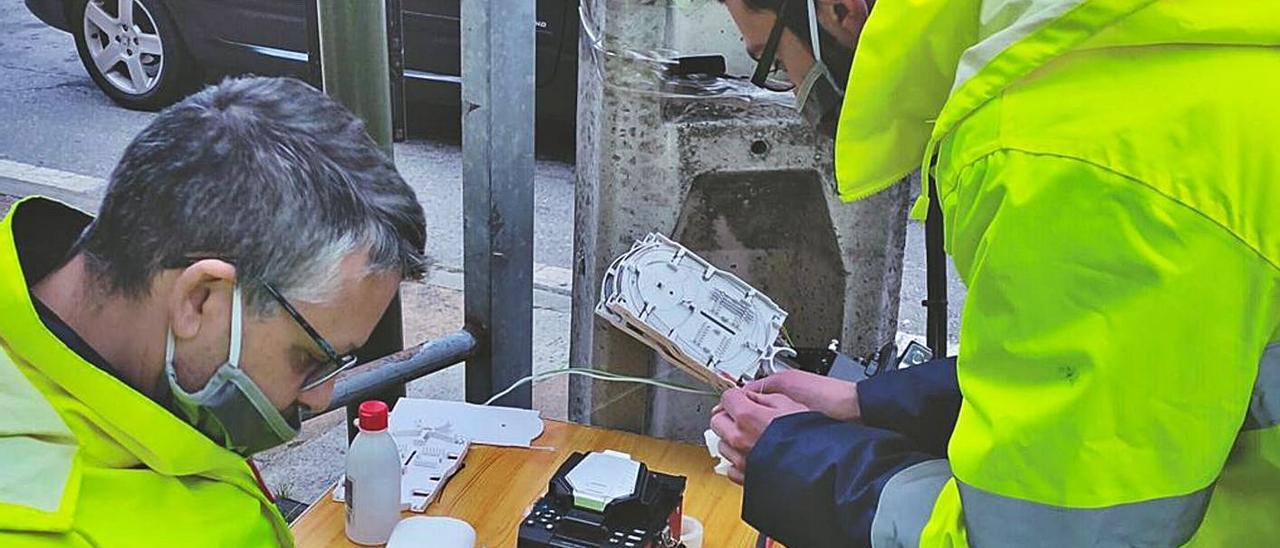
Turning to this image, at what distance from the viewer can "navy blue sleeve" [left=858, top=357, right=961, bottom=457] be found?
1.43 metres

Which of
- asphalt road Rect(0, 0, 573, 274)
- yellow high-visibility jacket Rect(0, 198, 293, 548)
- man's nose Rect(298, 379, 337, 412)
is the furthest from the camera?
asphalt road Rect(0, 0, 573, 274)

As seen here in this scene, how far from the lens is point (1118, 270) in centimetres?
83

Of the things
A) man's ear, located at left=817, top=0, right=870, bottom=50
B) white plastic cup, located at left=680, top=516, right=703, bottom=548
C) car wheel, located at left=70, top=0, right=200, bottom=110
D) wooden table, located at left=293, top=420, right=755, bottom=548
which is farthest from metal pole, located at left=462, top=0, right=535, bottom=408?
car wheel, located at left=70, top=0, right=200, bottom=110

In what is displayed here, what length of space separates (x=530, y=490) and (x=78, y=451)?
2.85ft

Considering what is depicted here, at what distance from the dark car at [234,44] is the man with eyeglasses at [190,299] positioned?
3794mm

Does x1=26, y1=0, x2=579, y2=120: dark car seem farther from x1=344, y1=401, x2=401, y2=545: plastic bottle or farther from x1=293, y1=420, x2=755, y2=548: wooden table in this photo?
x1=344, y1=401, x2=401, y2=545: plastic bottle

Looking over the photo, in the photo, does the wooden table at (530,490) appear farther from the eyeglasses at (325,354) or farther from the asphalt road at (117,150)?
the asphalt road at (117,150)

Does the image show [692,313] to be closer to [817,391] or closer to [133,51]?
[817,391]

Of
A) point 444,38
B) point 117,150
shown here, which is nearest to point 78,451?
point 117,150

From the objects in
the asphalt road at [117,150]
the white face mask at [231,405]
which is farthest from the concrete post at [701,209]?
the asphalt road at [117,150]

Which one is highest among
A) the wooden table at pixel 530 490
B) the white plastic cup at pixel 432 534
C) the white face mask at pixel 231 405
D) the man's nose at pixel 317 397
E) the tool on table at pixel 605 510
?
the white face mask at pixel 231 405

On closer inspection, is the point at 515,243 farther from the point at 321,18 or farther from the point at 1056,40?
the point at 1056,40

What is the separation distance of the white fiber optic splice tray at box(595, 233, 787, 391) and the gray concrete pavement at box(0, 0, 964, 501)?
1235 millimetres

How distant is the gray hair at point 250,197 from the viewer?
1094 millimetres
